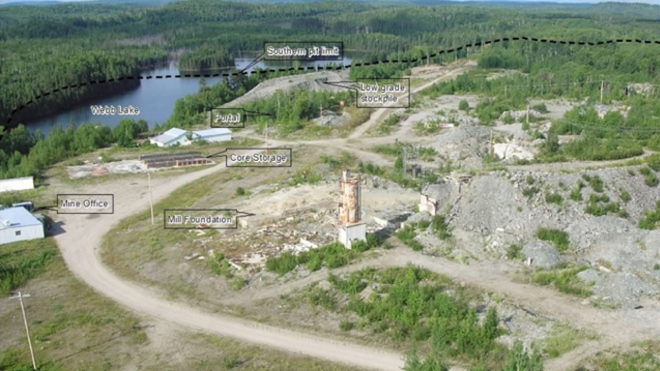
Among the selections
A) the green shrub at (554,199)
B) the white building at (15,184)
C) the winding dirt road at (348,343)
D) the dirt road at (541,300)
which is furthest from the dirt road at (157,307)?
the green shrub at (554,199)

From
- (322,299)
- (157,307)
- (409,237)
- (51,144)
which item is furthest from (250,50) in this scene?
(322,299)

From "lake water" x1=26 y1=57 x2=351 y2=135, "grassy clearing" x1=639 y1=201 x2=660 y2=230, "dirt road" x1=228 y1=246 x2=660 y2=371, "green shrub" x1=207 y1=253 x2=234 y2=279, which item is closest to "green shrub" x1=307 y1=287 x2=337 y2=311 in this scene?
"dirt road" x1=228 y1=246 x2=660 y2=371

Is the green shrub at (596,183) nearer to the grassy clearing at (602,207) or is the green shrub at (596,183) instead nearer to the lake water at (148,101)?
the grassy clearing at (602,207)

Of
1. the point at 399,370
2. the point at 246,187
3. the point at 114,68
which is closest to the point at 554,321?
the point at 399,370

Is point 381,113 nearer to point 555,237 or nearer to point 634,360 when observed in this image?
point 555,237

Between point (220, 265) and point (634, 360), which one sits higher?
point (634, 360)
